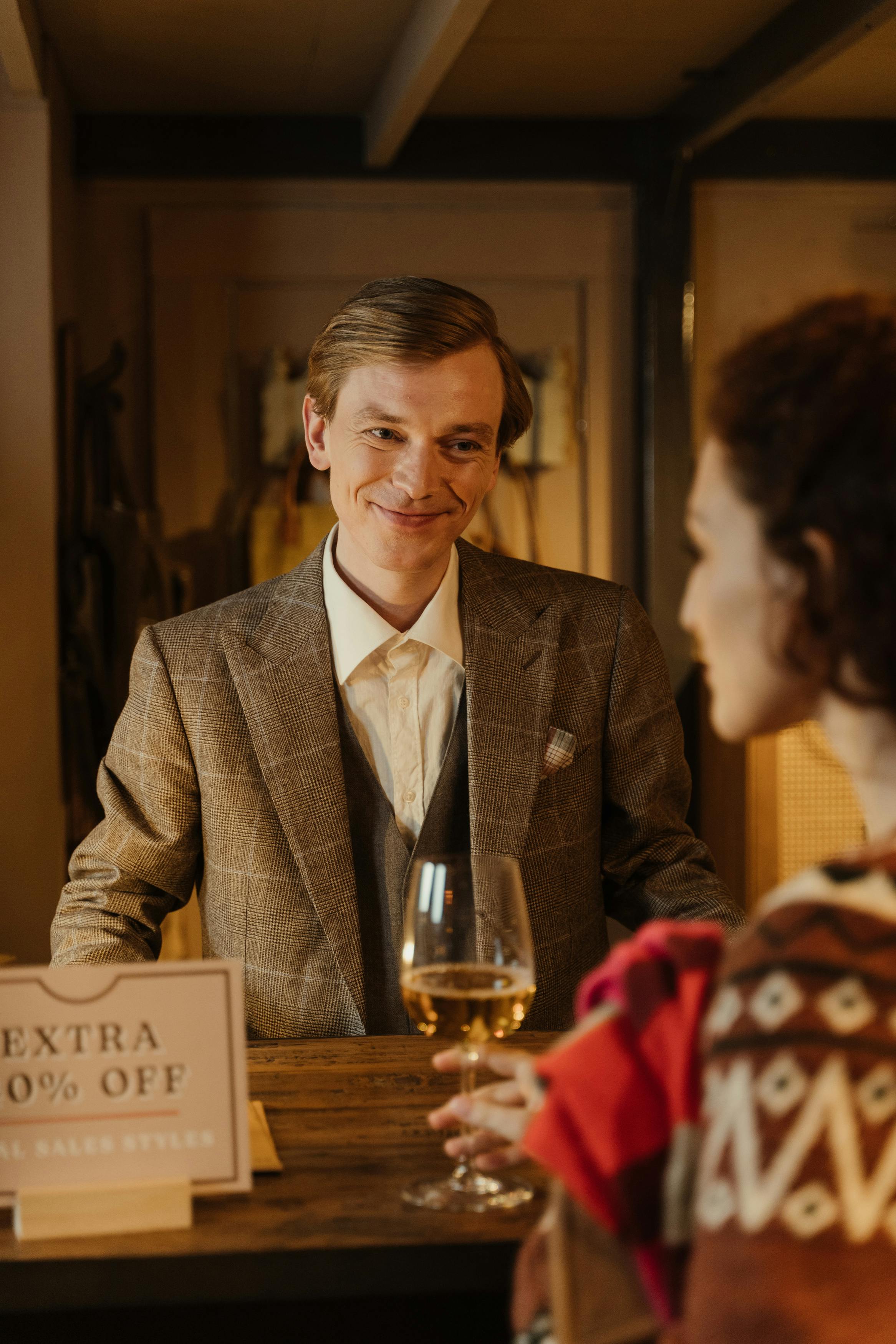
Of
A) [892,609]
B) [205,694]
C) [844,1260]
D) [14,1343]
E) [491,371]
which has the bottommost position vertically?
[14,1343]

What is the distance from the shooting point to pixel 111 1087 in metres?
0.90

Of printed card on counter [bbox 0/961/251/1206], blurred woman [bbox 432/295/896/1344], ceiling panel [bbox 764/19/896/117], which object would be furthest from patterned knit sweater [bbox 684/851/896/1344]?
ceiling panel [bbox 764/19/896/117]

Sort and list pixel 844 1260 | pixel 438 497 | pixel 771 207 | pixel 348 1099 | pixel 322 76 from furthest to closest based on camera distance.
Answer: pixel 771 207 → pixel 322 76 → pixel 438 497 → pixel 348 1099 → pixel 844 1260

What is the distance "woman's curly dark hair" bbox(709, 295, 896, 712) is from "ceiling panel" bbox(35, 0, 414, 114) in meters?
2.59

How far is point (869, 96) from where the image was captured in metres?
3.59

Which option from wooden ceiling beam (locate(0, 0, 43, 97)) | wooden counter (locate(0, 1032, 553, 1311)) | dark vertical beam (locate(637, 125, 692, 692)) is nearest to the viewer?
wooden counter (locate(0, 1032, 553, 1311))

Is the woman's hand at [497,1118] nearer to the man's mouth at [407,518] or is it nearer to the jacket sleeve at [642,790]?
the jacket sleeve at [642,790]

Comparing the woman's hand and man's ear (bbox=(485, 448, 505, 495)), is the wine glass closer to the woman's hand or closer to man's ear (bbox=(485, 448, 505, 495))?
the woman's hand

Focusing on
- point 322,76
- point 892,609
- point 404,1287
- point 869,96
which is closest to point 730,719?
point 892,609

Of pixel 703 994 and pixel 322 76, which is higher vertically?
pixel 322 76

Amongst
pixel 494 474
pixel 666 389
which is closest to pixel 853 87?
pixel 666 389

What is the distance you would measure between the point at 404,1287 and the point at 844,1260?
14.2 inches

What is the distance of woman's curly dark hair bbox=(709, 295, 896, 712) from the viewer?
24.6 inches

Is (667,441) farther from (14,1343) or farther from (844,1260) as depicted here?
(844,1260)
